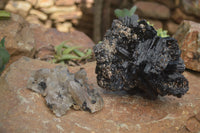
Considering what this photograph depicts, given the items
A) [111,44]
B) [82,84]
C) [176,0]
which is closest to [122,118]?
[82,84]

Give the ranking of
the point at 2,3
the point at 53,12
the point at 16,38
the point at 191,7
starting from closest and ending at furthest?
1. the point at 16,38
2. the point at 191,7
3. the point at 2,3
4. the point at 53,12

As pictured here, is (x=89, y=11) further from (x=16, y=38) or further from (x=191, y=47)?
(x=191, y=47)

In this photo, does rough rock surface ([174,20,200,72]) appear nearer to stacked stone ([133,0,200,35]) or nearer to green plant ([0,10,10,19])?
green plant ([0,10,10,19])

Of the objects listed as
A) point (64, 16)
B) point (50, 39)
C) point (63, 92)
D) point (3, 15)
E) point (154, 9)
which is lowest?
point (64, 16)

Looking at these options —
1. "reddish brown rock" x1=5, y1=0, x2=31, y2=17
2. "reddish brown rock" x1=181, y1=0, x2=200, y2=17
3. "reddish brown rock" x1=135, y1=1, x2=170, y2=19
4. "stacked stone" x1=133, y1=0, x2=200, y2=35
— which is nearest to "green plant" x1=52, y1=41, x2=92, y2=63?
"stacked stone" x1=133, y1=0, x2=200, y2=35

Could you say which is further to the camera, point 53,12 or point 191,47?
point 53,12

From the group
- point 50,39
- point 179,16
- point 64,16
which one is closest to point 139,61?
point 50,39

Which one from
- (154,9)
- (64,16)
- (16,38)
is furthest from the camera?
(64,16)
